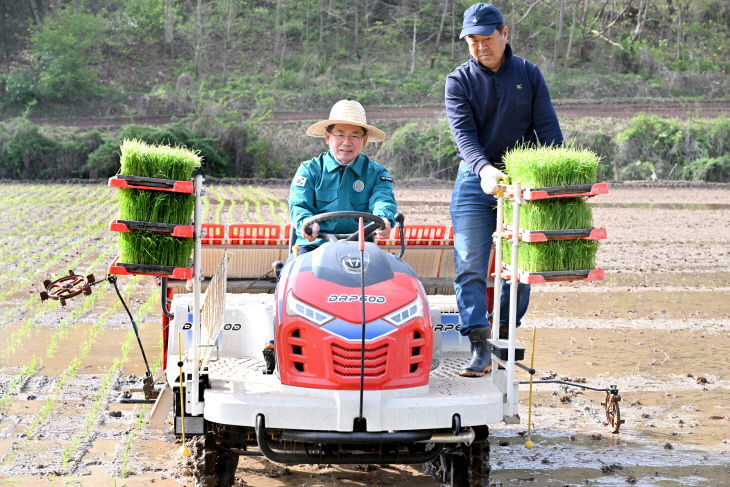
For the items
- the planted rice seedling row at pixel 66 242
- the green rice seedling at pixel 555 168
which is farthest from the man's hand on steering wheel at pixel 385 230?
the planted rice seedling row at pixel 66 242

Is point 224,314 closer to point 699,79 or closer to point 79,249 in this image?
point 79,249

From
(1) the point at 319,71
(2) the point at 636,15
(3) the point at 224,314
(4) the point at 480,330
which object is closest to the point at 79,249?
(3) the point at 224,314

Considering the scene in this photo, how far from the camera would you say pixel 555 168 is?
4324mm

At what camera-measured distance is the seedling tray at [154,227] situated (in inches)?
161

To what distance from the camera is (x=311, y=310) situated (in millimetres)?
4137

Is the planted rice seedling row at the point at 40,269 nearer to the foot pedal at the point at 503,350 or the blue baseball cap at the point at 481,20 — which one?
the blue baseball cap at the point at 481,20

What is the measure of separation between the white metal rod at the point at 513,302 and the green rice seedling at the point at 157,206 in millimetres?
1539

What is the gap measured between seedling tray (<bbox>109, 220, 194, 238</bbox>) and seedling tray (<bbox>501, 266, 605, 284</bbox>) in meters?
1.58

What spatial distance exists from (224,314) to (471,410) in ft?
5.55

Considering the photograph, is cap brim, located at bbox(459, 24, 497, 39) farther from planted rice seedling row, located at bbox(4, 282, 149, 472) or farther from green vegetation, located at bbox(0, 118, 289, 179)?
green vegetation, located at bbox(0, 118, 289, 179)

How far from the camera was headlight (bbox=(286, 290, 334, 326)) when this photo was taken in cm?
410

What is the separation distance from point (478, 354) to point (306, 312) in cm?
113

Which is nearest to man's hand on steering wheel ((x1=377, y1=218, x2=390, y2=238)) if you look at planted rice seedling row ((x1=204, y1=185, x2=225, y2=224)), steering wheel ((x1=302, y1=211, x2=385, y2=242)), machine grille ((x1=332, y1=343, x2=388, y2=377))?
steering wheel ((x1=302, y1=211, x2=385, y2=242))

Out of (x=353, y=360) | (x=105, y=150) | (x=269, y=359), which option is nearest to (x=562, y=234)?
(x=353, y=360)
